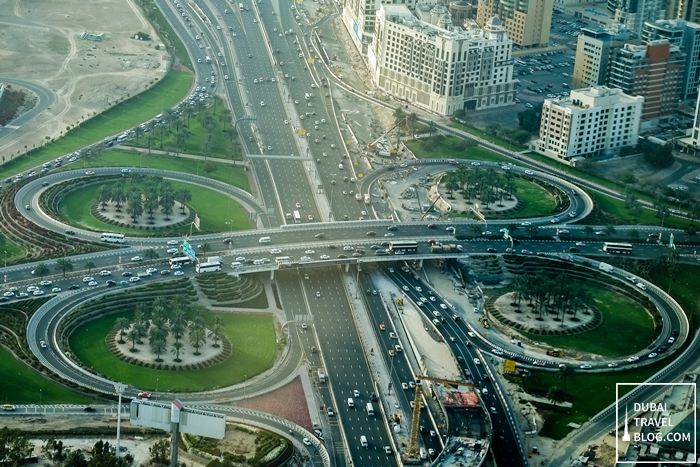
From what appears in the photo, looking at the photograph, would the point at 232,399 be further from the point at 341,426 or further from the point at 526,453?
the point at 526,453

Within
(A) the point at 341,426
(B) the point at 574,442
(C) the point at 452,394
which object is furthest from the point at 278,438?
(B) the point at 574,442

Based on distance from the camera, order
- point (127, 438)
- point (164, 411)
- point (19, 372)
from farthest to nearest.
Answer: point (19, 372) < point (127, 438) < point (164, 411)

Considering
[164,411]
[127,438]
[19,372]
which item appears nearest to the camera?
[164,411]

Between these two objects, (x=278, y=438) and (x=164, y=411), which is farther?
(x=278, y=438)

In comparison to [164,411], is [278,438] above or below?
below

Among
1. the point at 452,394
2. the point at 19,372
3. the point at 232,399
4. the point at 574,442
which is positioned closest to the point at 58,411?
the point at 19,372

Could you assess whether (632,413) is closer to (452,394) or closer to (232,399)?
(452,394)
